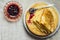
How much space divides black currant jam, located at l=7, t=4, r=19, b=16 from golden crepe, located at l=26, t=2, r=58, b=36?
7cm

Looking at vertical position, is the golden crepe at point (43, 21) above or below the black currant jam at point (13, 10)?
below

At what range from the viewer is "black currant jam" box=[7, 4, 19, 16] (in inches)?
44.8

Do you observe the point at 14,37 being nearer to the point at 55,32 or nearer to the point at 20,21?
the point at 20,21

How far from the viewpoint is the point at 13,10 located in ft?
3.73

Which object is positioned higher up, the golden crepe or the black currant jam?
the black currant jam

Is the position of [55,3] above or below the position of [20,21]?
above

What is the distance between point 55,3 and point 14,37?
0.36 metres

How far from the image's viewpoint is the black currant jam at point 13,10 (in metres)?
1.14

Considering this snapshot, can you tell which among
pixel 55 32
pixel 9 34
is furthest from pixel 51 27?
pixel 9 34

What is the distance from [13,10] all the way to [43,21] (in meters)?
0.21

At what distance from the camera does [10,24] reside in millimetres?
1154

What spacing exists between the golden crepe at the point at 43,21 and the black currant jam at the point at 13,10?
0.07m

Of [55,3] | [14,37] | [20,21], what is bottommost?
[14,37]

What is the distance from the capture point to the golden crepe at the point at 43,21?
44.4 inches
